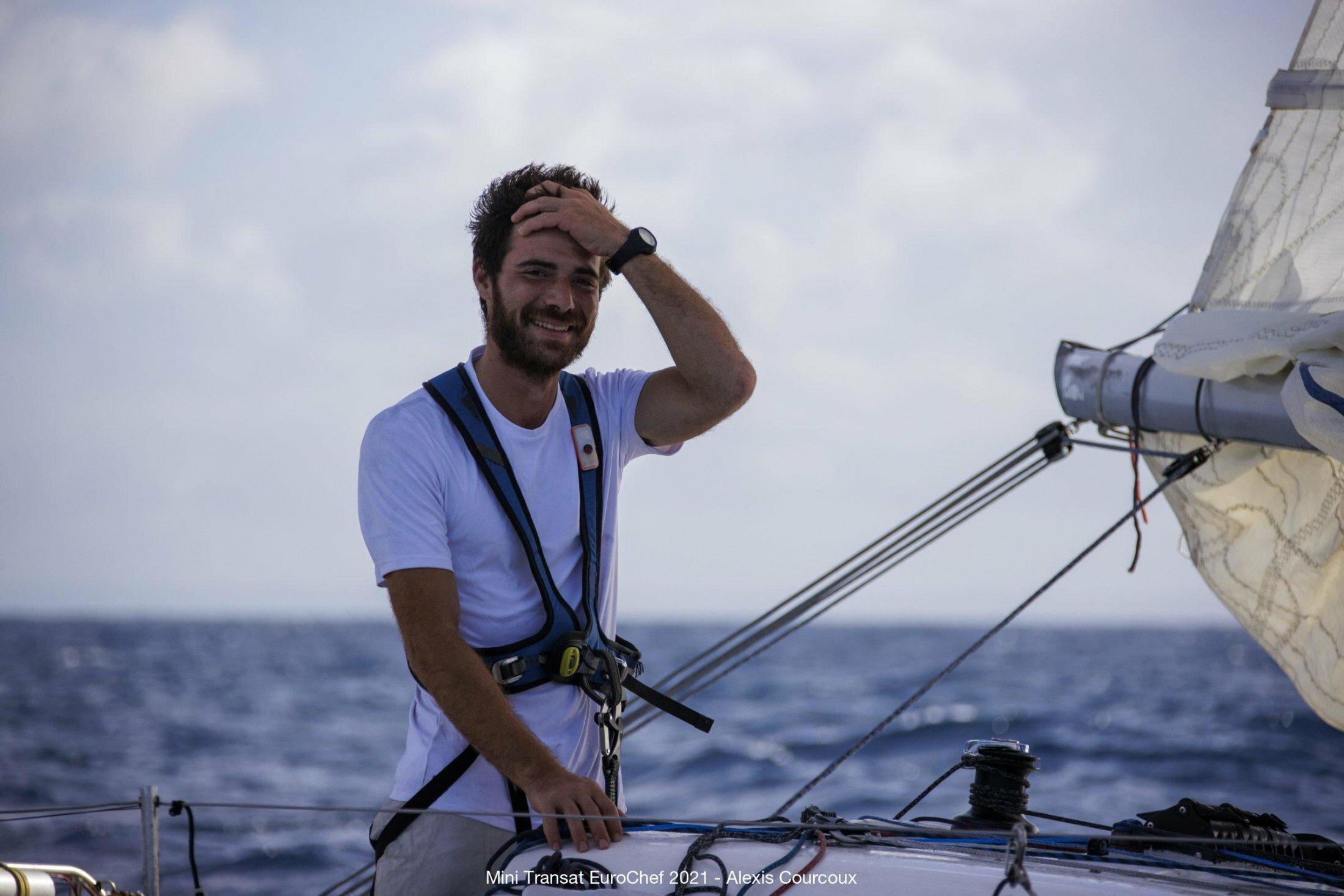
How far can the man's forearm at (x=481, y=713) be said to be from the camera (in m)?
2.15

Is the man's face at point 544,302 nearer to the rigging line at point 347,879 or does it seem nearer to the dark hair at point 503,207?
the dark hair at point 503,207

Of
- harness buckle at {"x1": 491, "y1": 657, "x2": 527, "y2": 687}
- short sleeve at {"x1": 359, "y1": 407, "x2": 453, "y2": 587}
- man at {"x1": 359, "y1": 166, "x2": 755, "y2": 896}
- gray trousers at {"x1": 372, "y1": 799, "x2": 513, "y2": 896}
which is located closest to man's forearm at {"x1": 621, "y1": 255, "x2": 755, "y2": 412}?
man at {"x1": 359, "y1": 166, "x2": 755, "y2": 896}

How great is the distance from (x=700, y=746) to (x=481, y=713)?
Result: 44.3ft

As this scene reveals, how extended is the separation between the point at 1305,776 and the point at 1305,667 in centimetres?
1098

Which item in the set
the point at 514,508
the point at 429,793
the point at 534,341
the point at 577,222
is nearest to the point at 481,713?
the point at 429,793

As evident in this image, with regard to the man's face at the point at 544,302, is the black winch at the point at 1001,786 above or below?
below

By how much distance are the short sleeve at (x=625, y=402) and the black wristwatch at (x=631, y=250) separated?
320mm

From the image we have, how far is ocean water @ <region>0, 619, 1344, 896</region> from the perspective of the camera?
998 centimetres

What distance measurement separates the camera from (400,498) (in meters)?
2.28

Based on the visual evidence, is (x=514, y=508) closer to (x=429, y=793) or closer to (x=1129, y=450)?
(x=429, y=793)

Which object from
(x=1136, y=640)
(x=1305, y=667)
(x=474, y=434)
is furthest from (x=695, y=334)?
(x=1136, y=640)

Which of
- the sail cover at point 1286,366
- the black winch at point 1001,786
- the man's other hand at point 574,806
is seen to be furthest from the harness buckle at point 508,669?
the sail cover at point 1286,366

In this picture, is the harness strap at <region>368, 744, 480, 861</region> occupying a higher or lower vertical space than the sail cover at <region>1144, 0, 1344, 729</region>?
lower

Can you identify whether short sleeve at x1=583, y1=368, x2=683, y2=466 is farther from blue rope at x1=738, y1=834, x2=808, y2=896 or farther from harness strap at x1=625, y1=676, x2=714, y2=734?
blue rope at x1=738, y1=834, x2=808, y2=896
